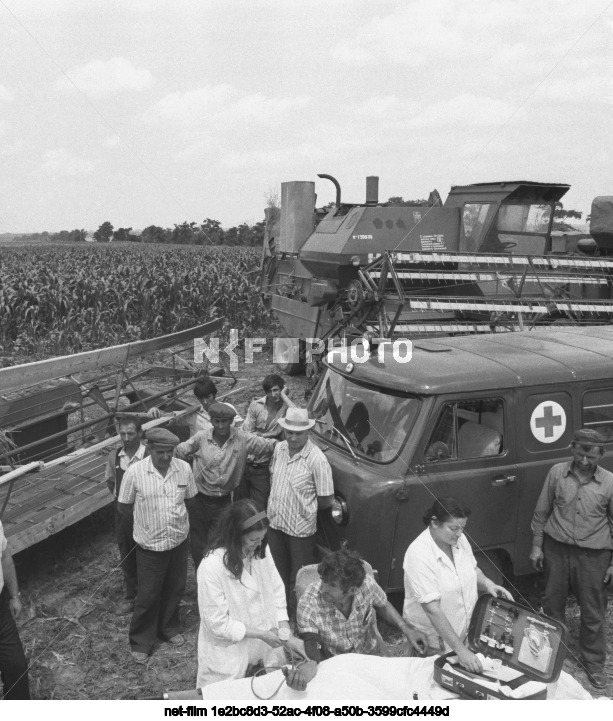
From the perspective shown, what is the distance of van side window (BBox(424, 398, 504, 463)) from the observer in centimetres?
489

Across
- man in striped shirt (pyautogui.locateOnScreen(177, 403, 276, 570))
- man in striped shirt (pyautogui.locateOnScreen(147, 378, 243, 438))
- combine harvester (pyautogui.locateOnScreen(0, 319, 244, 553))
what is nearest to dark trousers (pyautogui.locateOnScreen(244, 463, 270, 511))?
man in striped shirt (pyautogui.locateOnScreen(177, 403, 276, 570))

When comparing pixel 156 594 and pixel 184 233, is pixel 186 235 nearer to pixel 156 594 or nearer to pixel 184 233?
pixel 184 233

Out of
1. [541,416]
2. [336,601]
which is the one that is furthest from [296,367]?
[336,601]

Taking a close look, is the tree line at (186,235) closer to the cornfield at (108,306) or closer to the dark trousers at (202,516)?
the cornfield at (108,306)

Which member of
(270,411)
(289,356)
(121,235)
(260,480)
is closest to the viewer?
(260,480)

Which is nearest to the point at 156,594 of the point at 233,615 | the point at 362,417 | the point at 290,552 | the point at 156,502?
the point at 156,502

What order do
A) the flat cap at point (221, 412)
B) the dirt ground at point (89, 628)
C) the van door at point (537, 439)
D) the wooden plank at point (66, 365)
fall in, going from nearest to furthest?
1. the dirt ground at point (89, 628)
2. the van door at point (537, 439)
3. the flat cap at point (221, 412)
4. the wooden plank at point (66, 365)

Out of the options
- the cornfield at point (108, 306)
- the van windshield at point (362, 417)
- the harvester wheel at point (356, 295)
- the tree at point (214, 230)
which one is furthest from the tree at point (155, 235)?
the van windshield at point (362, 417)

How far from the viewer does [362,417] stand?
5266 mm

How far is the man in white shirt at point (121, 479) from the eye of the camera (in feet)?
17.7

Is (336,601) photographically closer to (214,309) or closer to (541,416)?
(541,416)

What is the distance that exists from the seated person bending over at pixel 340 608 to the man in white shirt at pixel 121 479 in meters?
2.06

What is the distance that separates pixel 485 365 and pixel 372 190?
7.86 m

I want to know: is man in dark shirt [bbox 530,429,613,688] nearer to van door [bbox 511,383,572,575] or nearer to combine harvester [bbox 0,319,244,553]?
van door [bbox 511,383,572,575]
